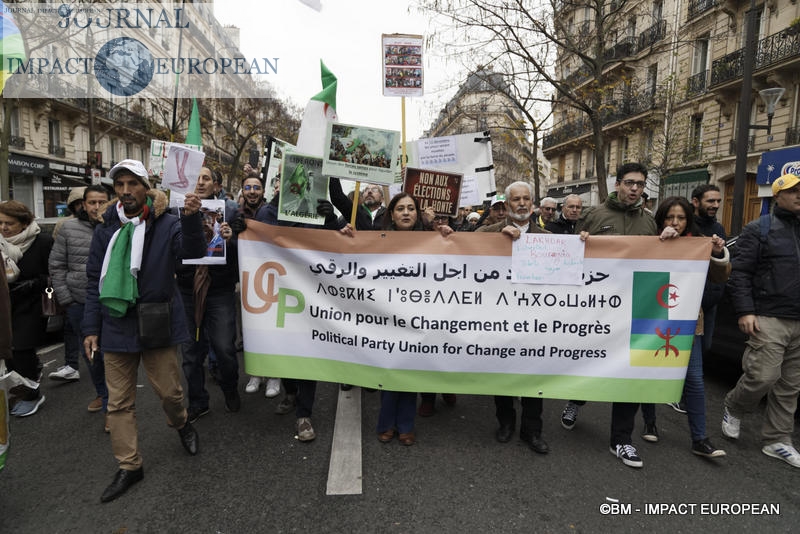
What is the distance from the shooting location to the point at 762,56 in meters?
20.2

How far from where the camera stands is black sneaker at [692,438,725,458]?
353cm

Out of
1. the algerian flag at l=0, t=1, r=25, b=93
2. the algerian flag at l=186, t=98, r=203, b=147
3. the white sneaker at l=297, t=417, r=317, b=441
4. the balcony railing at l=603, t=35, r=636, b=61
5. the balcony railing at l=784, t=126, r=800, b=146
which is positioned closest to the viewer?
the algerian flag at l=0, t=1, r=25, b=93

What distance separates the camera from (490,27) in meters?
11.9

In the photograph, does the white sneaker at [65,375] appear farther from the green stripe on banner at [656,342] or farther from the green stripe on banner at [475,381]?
the green stripe on banner at [656,342]

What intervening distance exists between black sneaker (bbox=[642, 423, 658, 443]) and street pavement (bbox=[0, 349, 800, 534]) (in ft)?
0.22

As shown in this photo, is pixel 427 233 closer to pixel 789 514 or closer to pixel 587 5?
pixel 789 514

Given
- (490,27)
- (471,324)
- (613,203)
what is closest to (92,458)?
(471,324)

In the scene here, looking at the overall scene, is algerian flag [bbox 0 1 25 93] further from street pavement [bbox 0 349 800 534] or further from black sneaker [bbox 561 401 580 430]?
black sneaker [bbox 561 401 580 430]

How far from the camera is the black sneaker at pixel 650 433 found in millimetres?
3869

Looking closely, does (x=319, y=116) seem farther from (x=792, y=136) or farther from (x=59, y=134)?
(x=59, y=134)

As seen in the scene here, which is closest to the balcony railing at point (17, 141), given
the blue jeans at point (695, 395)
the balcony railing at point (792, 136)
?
the blue jeans at point (695, 395)

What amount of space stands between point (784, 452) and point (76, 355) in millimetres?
6289

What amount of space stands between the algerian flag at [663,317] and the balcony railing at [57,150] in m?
32.7

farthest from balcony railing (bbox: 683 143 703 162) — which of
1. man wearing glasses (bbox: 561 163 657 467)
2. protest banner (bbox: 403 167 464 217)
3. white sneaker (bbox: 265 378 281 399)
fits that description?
white sneaker (bbox: 265 378 281 399)
